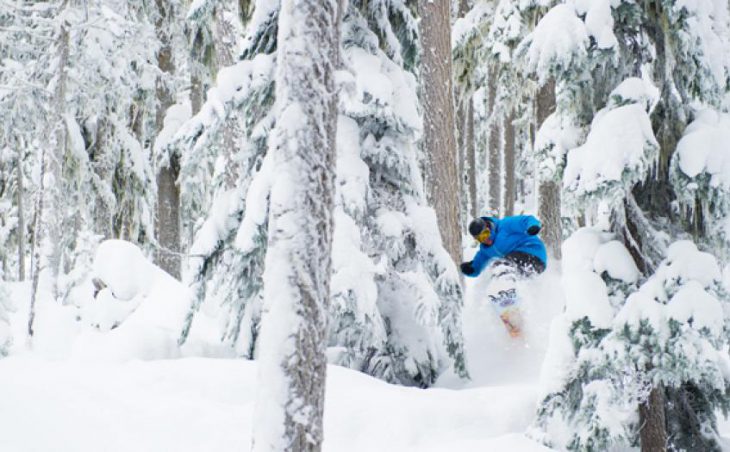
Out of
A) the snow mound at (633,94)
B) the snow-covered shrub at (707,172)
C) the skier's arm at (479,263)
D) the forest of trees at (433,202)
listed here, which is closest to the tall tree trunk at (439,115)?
the forest of trees at (433,202)

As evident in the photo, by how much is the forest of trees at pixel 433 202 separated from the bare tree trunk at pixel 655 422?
2 centimetres

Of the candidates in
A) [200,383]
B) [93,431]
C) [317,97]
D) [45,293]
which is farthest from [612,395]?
[45,293]

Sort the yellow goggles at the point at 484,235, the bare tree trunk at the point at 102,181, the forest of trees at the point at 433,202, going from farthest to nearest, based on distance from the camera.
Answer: the bare tree trunk at the point at 102,181
the yellow goggles at the point at 484,235
the forest of trees at the point at 433,202

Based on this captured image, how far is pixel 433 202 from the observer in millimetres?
9453

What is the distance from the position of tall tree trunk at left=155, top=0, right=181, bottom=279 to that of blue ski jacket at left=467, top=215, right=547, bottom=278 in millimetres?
7362

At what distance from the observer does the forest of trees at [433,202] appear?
3803 millimetres

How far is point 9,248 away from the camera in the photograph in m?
31.3

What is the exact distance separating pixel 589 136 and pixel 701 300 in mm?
1453

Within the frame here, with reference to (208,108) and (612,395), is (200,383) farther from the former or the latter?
(612,395)

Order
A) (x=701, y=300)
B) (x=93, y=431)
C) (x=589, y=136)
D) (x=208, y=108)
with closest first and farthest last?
(x=701, y=300) < (x=589, y=136) < (x=93, y=431) < (x=208, y=108)

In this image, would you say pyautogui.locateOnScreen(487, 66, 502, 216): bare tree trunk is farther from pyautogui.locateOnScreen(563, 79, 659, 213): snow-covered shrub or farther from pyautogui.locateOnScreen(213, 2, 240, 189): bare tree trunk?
pyautogui.locateOnScreen(563, 79, 659, 213): snow-covered shrub

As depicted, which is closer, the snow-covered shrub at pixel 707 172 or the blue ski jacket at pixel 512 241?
the snow-covered shrub at pixel 707 172

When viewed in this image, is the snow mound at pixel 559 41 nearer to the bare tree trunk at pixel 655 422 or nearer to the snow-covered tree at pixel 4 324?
the bare tree trunk at pixel 655 422

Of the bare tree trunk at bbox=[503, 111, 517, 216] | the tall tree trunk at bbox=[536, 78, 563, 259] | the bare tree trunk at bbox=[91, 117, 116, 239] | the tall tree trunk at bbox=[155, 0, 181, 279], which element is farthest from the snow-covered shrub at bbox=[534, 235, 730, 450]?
the bare tree trunk at bbox=[503, 111, 517, 216]
